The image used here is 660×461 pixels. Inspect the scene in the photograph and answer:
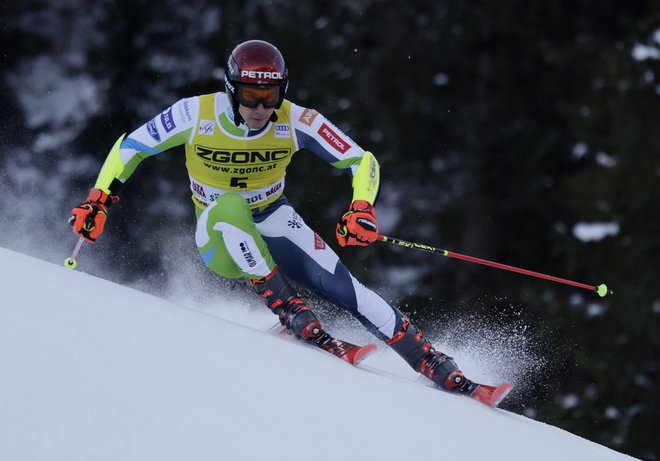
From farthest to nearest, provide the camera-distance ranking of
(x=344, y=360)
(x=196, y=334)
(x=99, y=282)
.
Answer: (x=344, y=360)
(x=99, y=282)
(x=196, y=334)

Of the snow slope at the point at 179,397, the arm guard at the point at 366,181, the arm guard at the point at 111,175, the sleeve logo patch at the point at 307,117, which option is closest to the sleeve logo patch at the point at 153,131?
the arm guard at the point at 111,175

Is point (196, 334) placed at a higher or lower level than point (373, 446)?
higher

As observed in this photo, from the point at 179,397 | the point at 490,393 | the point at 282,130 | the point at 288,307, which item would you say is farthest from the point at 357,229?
the point at 179,397

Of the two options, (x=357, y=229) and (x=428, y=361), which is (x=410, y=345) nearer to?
(x=428, y=361)

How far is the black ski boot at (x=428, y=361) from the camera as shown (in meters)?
3.93

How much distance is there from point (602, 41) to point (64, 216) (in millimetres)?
6889

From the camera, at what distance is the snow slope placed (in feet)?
6.32

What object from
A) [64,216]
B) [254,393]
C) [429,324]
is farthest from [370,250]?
[254,393]

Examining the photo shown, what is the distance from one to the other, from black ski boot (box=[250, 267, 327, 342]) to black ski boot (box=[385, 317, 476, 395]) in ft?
1.28

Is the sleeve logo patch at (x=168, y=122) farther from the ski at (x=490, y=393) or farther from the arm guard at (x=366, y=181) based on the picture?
the ski at (x=490, y=393)

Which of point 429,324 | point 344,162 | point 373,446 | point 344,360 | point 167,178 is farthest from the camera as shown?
point 429,324

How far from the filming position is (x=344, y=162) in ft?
12.9

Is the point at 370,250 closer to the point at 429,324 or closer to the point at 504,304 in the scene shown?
the point at 429,324

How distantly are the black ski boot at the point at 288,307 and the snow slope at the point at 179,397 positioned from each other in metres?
0.72
